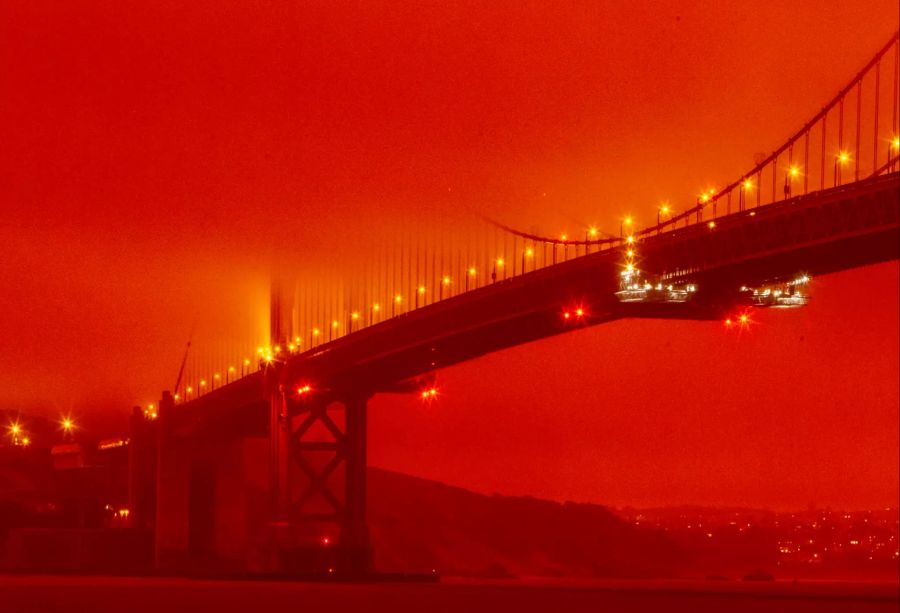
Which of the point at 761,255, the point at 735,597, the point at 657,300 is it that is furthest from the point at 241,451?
the point at 735,597

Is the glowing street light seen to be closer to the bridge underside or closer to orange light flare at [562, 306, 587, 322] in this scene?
the bridge underside

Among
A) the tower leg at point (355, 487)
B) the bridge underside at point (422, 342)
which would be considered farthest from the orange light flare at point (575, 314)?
the tower leg at point (355, 487)

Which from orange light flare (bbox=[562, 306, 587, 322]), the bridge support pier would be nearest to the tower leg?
the bridge support pier

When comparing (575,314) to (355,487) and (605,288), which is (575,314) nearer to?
(605,288)

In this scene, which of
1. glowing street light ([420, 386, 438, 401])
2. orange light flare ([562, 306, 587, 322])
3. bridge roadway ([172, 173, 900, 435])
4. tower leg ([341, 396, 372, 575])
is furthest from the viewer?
glowing street light ([420, 386, 438, 401])

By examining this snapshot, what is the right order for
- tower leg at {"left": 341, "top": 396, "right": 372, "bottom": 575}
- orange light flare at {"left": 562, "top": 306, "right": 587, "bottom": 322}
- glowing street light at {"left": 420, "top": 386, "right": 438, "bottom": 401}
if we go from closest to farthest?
orange light flare at {"left": 562, "top": 306, "right": 587, "bottom": 322} → tower leg at {"left": 341, "top": 396, "right": 372, "bottom": 575} → glowing street light at {"left": 420, "top": 386, "right": 438, "bottom": 401}

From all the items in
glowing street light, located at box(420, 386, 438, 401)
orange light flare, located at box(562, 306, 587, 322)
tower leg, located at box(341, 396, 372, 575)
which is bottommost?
tower leg, located at box(341, 396, 372, 575)

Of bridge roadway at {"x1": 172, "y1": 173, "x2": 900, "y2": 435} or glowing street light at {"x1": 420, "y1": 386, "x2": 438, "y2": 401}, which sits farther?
glowing street light at {"x1": 420, "y1": 386, "x2": 438, "y2": 401}

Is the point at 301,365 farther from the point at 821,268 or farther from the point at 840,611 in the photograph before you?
the point at 840,611

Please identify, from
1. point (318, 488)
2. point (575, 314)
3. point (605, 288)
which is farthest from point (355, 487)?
point (605, 288)

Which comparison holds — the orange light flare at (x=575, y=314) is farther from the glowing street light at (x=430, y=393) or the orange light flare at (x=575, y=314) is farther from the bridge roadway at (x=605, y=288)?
the glowing street light at (x=430, y=393)
